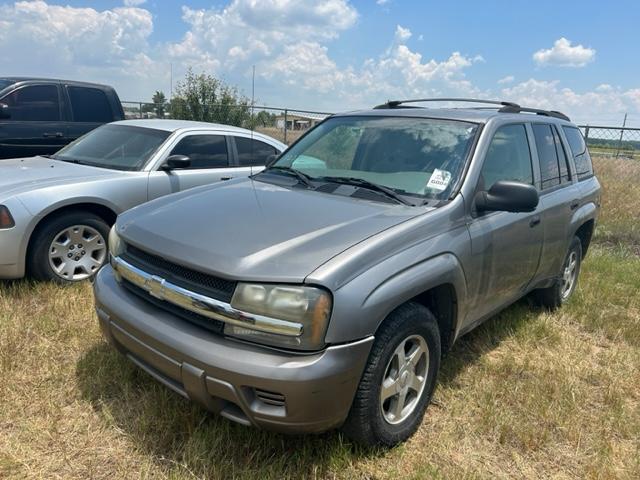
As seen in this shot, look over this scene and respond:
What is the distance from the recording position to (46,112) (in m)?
7.54

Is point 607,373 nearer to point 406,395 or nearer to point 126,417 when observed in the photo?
point 406,395

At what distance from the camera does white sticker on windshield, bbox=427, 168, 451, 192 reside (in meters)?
3.14

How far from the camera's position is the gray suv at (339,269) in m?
2.23

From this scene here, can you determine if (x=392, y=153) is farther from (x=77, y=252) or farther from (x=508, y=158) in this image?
(x=77, y=252)

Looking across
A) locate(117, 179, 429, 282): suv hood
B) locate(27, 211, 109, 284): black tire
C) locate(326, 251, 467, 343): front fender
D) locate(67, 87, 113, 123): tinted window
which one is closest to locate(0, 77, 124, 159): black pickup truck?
locate(67, 87, 113, 123): tinted window

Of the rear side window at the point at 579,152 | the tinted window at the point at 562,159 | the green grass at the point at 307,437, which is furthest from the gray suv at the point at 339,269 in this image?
the rear side window at the point at 579,152

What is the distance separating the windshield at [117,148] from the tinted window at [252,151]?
912 millimetres

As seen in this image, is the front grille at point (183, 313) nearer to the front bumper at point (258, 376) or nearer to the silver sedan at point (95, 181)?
the front bumper at point (258, 376)

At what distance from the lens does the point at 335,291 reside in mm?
2223

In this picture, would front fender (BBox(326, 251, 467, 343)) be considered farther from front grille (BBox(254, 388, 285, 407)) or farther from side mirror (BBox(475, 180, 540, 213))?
side mirror (BBox(475, 180, 540, 213))

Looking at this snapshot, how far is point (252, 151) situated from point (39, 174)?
91.8 inches

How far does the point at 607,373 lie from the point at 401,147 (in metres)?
2.26

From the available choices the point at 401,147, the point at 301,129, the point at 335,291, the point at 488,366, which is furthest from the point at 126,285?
the point at 301,129

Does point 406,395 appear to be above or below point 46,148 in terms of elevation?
below
